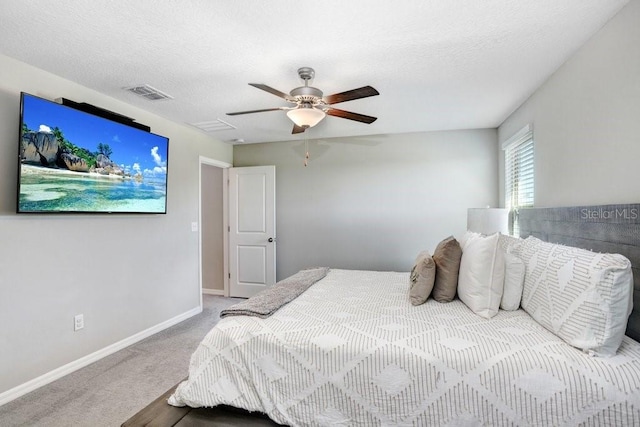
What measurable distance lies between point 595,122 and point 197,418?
2.87m

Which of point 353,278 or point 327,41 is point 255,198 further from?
point 327,41

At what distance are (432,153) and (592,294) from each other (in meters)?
3.23

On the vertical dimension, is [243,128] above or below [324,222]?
above

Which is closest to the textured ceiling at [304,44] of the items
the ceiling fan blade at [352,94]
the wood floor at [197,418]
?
the ceiling fan blade at [352,94]

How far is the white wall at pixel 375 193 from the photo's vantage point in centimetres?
426

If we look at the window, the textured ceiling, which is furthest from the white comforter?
the window

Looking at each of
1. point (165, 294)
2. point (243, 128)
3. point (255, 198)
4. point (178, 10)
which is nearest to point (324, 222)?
point (255, 198)

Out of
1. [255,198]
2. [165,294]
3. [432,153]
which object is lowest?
[165,294]

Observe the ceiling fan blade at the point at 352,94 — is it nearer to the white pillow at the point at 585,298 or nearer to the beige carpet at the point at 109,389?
the white pillow at the point at 585,298

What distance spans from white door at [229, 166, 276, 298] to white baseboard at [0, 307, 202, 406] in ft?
4.18

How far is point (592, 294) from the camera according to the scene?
4.51 ft

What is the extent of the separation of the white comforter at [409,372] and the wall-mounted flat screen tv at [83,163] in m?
1.82

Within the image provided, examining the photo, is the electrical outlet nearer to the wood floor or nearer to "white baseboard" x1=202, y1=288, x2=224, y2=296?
the wood floor

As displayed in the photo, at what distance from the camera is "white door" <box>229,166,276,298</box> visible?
4895 millimetres
